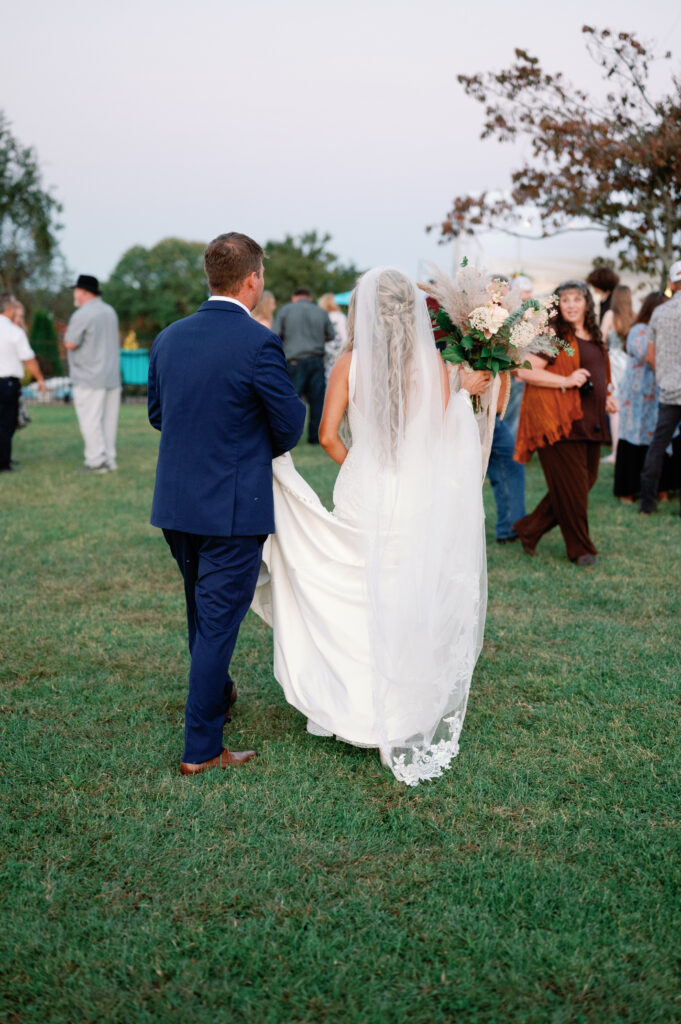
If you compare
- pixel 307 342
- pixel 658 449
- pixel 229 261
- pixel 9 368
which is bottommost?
pixel 658 449

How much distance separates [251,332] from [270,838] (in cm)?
181

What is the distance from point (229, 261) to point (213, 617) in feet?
4.46

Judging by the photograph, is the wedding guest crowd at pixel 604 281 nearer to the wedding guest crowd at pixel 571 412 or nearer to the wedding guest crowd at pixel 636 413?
the wedding guest crowd at pixel 636 413

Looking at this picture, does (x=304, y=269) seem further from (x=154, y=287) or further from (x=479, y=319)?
(x=479, y=319)

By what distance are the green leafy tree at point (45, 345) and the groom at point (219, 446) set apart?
29300 millimetres

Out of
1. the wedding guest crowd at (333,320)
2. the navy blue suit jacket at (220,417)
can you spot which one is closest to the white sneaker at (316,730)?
the navy blue suit jacket at (220,417)

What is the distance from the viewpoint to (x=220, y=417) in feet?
11.1

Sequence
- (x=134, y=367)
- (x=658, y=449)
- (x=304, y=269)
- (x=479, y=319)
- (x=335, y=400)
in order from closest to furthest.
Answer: (x=335, y=400) → (x=479, y=319) → (x=658, y=449) → (x=134, y=367) → (x=304, y=269)

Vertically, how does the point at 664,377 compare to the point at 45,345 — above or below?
above

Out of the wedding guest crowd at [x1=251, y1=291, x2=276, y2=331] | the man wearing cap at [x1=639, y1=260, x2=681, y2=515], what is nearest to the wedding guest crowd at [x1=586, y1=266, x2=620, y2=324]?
the man wearing cap at [x1=639, y1=260, x2=681, y2=515]

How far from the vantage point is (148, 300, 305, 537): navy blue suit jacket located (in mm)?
3354

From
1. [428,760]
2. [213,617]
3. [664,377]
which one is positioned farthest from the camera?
[664,377]

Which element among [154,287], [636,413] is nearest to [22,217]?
[154,287]

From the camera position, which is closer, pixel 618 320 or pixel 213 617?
pixel 213 617
